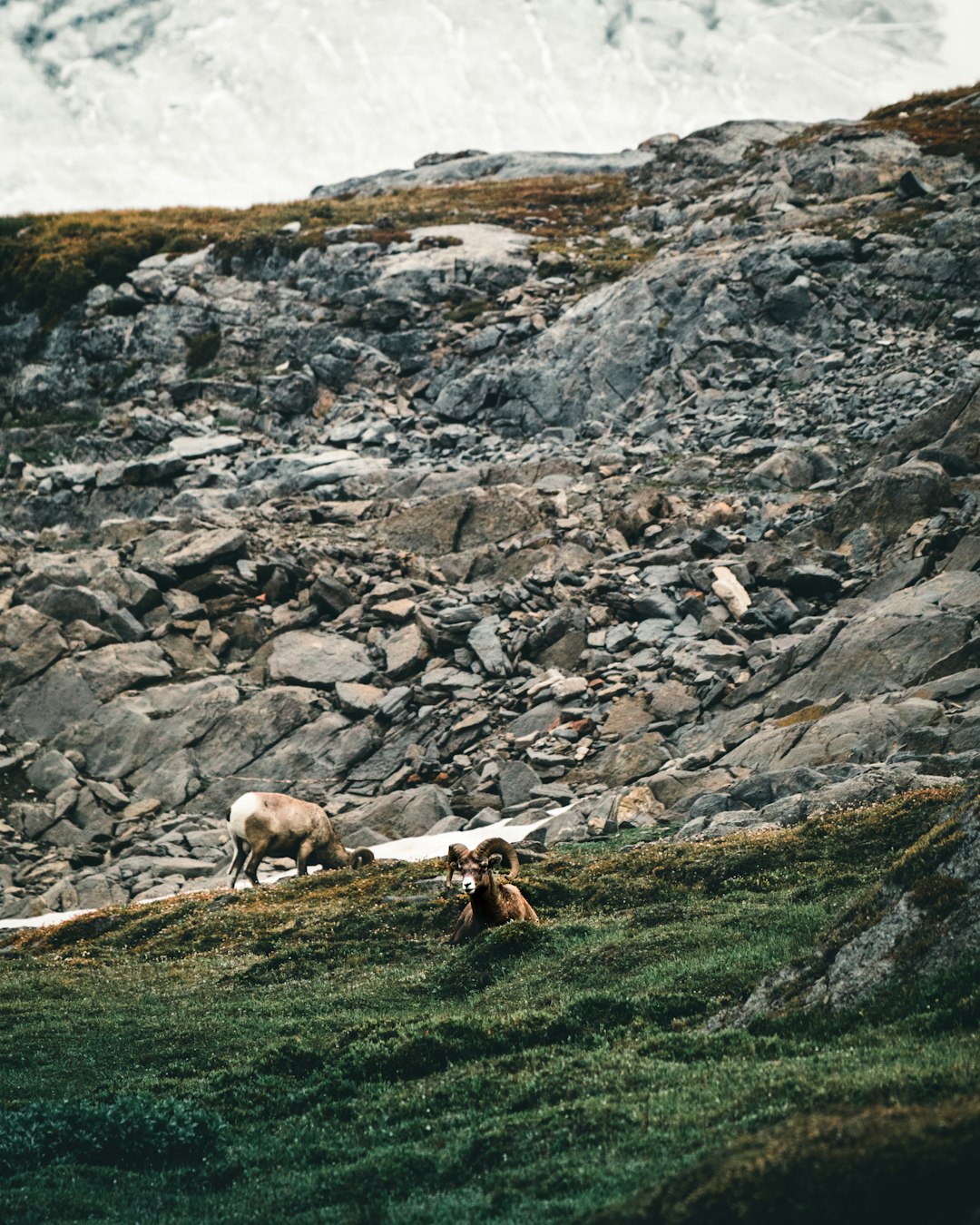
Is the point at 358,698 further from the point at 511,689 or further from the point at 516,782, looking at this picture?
the point at 516,782

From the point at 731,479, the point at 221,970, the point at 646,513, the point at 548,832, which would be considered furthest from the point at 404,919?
the point at 731,479

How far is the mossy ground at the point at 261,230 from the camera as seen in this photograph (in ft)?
217

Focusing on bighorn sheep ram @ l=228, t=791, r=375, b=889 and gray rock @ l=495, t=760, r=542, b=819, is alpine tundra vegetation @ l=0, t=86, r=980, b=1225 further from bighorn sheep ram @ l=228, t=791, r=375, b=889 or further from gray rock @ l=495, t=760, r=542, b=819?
bighorn sheep ram @ l=228, t=791, r=375, b=889

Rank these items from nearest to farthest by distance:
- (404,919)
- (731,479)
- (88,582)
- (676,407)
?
(404,919)
(88,582)
(731,479)
(676,407)

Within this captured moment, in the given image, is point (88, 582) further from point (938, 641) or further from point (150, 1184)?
point (150, 1184)

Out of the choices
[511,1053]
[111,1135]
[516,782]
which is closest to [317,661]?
[516,782]

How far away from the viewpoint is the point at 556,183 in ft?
284

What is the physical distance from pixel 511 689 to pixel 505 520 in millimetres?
10939

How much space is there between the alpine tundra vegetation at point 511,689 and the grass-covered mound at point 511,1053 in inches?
2.7

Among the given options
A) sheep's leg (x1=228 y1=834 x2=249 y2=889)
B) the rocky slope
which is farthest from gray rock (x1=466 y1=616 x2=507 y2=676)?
sheep's leg (x1=228 y1=834 x2=249 y2=889)

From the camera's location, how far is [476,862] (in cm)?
1738

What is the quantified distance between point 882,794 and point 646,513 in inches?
914

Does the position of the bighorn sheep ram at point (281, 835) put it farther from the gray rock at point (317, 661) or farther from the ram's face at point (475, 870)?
the gray rock at point (317, 661)

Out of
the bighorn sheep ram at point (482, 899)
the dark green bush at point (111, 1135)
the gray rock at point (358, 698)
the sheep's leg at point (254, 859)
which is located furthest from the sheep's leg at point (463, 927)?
the gray rock at point (358, 698)
